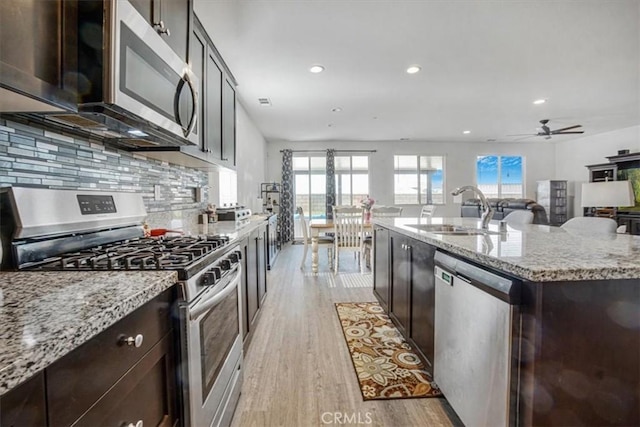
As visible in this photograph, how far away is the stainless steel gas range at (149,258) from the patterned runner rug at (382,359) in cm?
82

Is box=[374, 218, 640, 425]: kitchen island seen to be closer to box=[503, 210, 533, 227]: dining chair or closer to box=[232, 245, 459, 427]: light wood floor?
box=[232, 245, 459, 427]: light wood floor

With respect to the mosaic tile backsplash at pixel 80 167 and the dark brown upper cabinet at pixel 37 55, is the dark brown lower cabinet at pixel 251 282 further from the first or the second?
the dark brown upper cabinet at pixel 37 55

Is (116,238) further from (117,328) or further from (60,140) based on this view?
(117,328)

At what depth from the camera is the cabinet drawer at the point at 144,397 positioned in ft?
2.09

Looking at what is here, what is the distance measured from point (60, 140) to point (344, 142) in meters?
7.14

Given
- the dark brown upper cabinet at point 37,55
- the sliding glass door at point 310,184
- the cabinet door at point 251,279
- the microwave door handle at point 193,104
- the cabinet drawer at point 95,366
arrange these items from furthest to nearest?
the sliding glass door at point 310,184, the cabinet door at point 251,279, the microwave door handle at point 193,104, the dark brown upper cabinet at point 37,55, the cabinet drawer at point 95,366

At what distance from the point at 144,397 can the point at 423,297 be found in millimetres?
1487

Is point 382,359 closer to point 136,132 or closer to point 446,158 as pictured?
point 136,132

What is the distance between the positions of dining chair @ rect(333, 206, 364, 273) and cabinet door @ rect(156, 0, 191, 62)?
9.59 ft

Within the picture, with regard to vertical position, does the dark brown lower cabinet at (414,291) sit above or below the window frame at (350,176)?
below

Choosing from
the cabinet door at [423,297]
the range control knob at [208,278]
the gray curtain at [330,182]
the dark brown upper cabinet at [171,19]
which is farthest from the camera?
the gray curtain at [330,182]

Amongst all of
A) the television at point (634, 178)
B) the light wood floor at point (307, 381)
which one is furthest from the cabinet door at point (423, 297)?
the television at point (634, 178)

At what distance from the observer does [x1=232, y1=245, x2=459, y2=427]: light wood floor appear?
61.3 inches

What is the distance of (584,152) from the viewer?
303 inches
